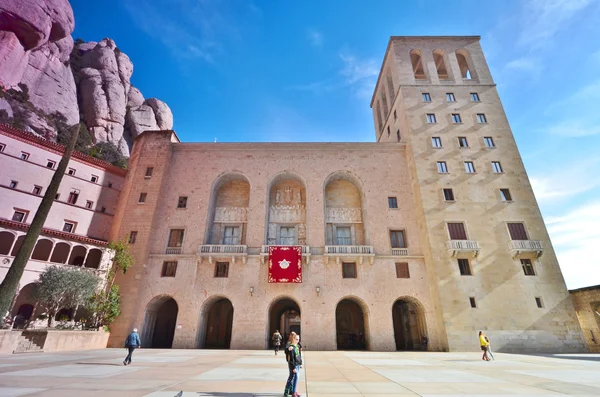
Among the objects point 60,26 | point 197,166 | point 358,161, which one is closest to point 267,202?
point 197,166

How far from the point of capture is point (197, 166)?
30094mm

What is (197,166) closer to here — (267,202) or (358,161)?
(267,202)

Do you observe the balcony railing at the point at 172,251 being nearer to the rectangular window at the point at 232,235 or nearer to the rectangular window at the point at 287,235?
the rectangular window at the point at 232,235

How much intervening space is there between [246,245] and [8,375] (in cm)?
1757

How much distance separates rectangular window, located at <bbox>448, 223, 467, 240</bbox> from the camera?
2530cm

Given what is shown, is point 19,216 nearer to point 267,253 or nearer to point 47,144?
point 47,144

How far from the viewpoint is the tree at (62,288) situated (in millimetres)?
20422

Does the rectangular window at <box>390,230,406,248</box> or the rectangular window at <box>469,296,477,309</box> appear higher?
the rectangular window at <box>390,230,406,248</box>

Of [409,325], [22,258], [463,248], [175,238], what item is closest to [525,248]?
[463,248]

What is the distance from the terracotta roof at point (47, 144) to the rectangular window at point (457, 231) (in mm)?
35927

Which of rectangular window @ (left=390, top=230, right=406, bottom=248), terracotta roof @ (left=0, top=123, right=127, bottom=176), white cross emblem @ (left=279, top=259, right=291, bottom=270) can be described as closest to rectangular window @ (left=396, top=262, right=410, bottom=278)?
rectangular window @ (left=390, top=230, right=406, bottom=248)

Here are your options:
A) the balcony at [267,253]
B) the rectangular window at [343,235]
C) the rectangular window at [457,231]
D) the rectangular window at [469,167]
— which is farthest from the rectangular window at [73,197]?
the rectangular window at [469,167]

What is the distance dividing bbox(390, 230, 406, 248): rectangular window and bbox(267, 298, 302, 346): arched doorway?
11.6 metres

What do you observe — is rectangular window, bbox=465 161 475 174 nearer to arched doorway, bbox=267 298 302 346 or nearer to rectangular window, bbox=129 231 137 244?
arched doorway, bbox=267 298 302 346
